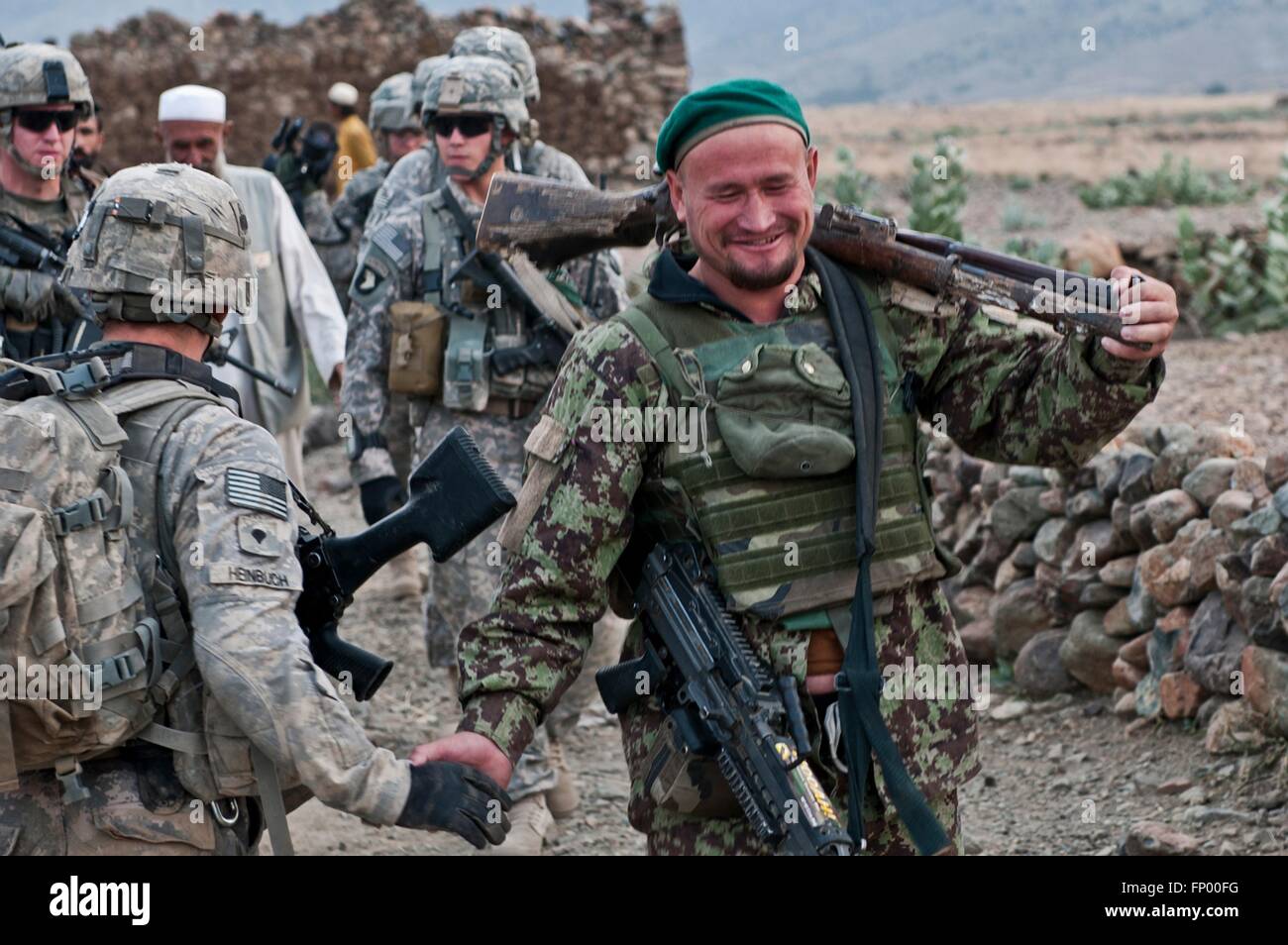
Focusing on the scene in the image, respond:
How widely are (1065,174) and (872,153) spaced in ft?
43.2

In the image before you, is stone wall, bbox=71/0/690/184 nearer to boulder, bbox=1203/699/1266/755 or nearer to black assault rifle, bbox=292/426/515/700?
boulder, bbox=1203/699/1266/755

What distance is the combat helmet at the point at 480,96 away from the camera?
5.71 metres

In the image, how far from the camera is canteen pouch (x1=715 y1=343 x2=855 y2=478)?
3.20 metres

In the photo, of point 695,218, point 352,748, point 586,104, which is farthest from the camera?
point 586,104

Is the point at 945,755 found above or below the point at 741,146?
below

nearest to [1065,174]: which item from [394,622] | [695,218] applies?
[394,622]

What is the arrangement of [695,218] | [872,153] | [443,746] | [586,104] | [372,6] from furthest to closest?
1. [872,153]
2. [372,6]
3. [586,104]
4. [695,218]
5. [443,746]

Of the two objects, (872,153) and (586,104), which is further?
(872,153)

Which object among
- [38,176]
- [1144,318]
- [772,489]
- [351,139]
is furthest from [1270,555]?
[351,139]

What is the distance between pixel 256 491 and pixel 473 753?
613 millimetres

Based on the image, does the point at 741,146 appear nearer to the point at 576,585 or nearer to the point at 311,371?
the point at 576,585

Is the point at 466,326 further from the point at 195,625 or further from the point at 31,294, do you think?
the point at 195,625

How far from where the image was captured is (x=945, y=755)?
3.32 m

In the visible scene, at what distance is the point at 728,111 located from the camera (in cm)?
319
